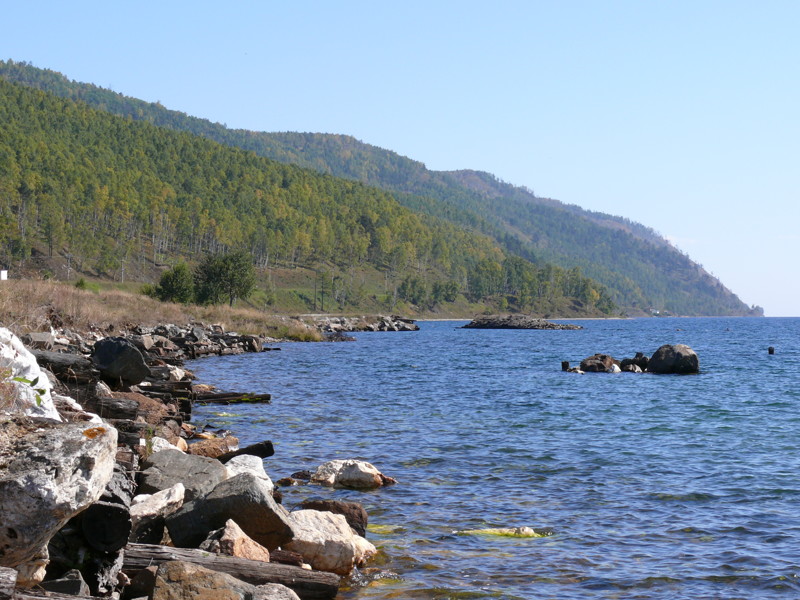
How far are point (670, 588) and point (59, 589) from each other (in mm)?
7470

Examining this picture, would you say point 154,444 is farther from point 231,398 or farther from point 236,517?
point 231,398

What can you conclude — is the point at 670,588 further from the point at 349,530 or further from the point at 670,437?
the point at 670,437

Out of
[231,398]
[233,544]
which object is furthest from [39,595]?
[231,398]

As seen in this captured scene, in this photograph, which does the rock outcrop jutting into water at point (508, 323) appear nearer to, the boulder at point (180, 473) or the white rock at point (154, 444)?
the white rock at point (154, 444)

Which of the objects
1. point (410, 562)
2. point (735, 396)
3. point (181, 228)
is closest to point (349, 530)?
point (410, 562)

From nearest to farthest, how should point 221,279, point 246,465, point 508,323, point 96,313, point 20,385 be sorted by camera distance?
point 20,385, point 246,465, point 96,313, point 221,279, point 508,323

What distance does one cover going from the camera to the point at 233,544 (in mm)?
8812

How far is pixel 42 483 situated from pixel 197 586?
1.71 meters

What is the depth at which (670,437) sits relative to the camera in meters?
23.4

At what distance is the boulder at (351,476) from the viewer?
15.4m

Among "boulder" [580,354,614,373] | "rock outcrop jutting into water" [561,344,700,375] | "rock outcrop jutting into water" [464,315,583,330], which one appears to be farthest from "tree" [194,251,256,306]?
"rock outcrop jutting into water" [464,315,583,330]

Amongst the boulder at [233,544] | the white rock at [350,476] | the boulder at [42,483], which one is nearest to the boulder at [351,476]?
the white rock at [350,476]

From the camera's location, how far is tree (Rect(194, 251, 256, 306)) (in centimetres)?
10169

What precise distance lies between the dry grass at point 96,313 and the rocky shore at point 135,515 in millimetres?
10777
